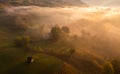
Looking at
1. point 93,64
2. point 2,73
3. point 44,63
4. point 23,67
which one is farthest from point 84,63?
point 2,73

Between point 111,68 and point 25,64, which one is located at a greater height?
Answer: point 111,68

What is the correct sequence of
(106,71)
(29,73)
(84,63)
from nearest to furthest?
(29,73), (106,71), (84,63)

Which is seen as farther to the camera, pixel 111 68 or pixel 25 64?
pixel 25 64

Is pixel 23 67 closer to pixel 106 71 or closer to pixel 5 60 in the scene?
pixel 5 60

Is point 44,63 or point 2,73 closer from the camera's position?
point 2,73

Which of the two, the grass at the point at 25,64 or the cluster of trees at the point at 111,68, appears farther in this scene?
the cluster of trees at the point at 111,68

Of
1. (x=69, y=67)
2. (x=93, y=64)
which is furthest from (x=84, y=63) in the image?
(x=69, y=67)

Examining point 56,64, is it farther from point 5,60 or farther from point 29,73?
point 5,60

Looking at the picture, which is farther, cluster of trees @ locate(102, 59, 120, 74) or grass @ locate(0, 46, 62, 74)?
cluster of trees @ locate(102, 59, 120, 74)

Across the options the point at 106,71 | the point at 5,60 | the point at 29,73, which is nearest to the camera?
the point at 29,73
